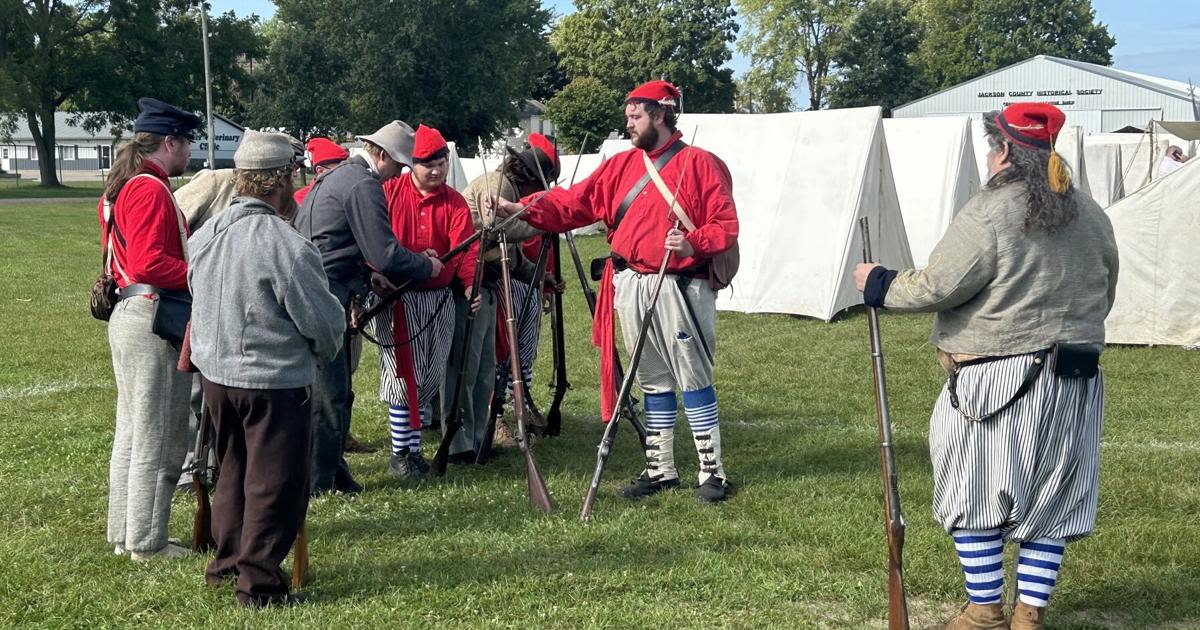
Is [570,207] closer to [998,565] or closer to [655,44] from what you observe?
[998,565]

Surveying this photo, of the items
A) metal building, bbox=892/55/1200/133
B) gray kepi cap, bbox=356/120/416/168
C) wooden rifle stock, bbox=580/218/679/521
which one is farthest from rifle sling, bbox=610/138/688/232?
metal building, bbox=892/55/1200/133

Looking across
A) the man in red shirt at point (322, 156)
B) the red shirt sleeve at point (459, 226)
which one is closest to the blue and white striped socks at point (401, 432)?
the red shirt sleeve at point (459, 226)

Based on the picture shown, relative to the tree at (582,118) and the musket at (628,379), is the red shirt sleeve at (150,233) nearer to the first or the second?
the musket at (628,379)

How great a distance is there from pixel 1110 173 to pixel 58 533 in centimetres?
1734

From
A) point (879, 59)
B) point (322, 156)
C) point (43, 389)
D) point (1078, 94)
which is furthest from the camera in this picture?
point (879, 59)

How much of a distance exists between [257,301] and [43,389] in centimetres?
590

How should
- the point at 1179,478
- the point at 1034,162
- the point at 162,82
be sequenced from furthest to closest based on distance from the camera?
the point at 162,82, the point at 1179,478, the point at 1034,162

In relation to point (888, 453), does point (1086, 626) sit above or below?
below

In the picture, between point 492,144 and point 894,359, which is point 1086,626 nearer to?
point 894,359

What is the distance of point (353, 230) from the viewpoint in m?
6.10

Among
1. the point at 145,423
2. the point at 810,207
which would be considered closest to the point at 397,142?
the point at 145,423

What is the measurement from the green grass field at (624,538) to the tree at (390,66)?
149 ft

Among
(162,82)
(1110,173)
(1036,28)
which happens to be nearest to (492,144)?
(162,82)

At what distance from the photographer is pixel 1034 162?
13.1ft
